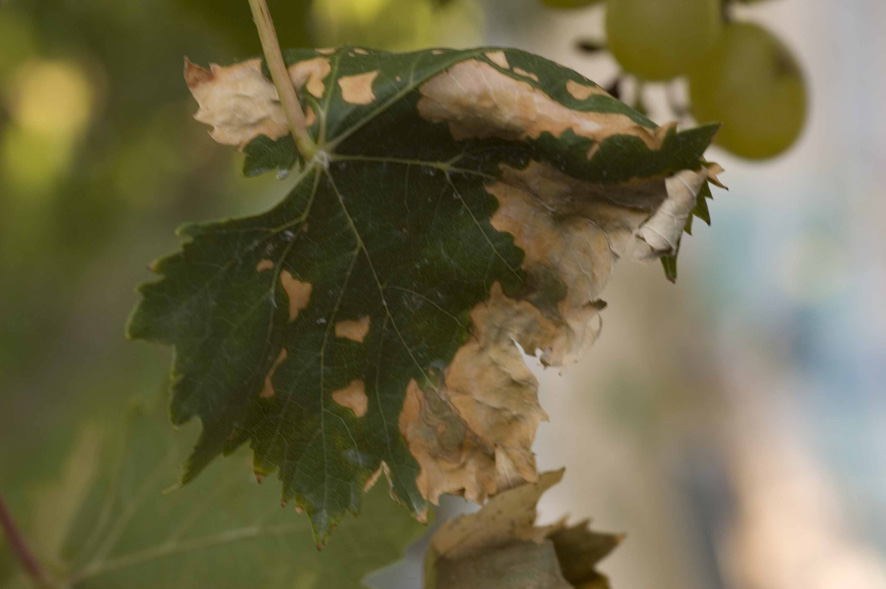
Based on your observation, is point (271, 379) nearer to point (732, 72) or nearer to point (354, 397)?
point (354, 397)

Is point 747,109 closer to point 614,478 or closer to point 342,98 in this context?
point 342,98

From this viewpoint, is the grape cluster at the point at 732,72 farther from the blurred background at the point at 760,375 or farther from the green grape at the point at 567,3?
the blurred background at the point at 760,375

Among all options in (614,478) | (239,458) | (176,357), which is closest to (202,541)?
(239,458)

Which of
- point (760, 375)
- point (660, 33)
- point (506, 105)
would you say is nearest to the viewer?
point (506, 105)

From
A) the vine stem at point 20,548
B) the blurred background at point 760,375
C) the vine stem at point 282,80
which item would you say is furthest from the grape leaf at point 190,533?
the blurred background at point 760,375

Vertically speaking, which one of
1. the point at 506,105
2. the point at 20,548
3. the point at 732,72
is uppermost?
the point at 732,72

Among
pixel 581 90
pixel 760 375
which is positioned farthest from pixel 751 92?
pixel 760 375
